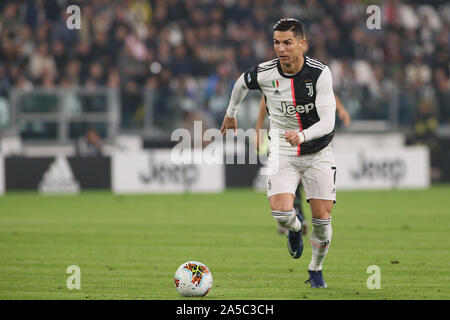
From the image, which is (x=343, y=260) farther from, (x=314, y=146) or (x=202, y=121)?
(x=202, y=121)

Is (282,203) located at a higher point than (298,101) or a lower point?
lower

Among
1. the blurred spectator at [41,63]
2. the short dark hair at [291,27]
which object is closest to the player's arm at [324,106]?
the short dark hair at [291,27]

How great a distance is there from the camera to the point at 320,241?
28.4 ft

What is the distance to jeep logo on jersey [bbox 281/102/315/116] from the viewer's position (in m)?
8.59

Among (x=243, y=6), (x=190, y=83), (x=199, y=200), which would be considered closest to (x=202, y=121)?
(x=190, y=83)

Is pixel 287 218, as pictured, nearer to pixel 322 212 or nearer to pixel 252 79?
pixel 322 212

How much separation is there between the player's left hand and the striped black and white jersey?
18cm

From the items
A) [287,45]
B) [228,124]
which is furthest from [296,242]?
[287,45]

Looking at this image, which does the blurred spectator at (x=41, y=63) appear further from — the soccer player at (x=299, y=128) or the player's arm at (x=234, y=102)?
the soccer player at (x=299, y=128)

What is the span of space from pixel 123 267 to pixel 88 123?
12.6 m

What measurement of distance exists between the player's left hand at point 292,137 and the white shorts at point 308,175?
66cm

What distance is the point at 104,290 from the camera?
27.3ft

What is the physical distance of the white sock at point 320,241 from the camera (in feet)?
28.2

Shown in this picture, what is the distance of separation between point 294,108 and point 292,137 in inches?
26.5
